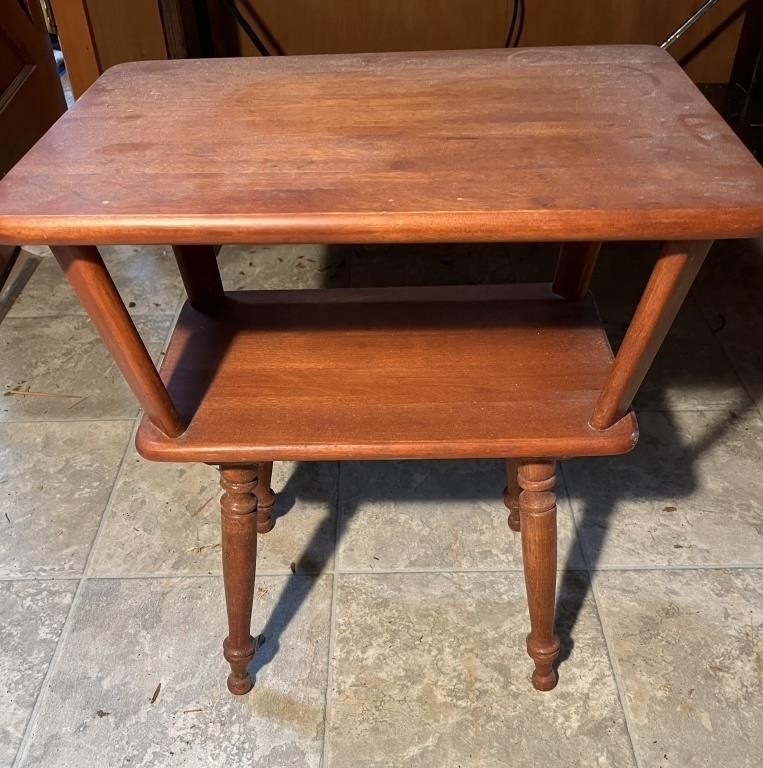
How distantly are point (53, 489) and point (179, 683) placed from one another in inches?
18.6

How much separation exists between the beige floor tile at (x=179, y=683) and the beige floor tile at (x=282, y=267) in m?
0.86

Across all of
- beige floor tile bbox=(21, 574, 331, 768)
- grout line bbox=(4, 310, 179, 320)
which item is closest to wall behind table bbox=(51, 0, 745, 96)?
grout line bbox=(4, 310, 179, 320)

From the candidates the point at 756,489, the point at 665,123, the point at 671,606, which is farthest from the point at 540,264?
the point at 665,123

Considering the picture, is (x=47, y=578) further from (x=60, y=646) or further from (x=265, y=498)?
(x=265, y=498)

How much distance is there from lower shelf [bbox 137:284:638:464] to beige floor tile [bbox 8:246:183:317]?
83 centimetres

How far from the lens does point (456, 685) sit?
1085mm

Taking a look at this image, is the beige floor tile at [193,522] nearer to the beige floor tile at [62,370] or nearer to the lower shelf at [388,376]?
the beige floor tile at [62,370]

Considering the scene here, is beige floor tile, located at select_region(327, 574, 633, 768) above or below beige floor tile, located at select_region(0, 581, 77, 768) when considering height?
above

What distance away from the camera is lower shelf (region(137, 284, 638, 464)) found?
0.85m

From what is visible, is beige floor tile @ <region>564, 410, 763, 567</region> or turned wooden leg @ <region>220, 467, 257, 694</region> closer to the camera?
turned wooden leg @ <region>220, 467, 257, 694</region>

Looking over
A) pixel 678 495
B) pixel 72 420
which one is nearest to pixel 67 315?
pixel 72 420

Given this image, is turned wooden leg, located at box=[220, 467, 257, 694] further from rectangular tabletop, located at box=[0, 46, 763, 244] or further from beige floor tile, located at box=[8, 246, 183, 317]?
beige floor tile, located at box=[8, 246, 183, 317]

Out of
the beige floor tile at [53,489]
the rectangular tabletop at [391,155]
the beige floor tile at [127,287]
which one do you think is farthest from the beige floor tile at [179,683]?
the beige floor tile at [127,287]

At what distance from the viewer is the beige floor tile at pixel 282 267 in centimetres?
191
